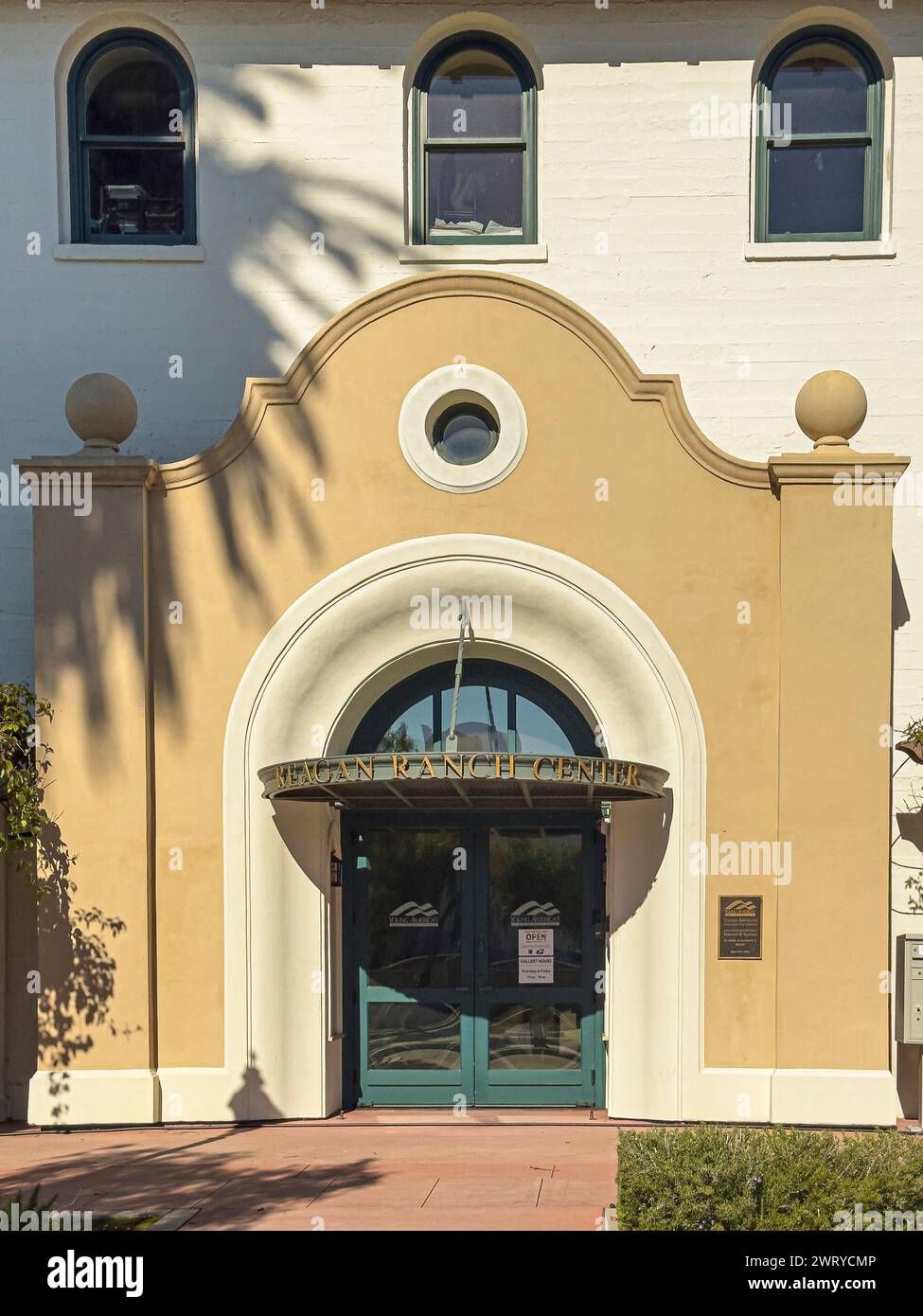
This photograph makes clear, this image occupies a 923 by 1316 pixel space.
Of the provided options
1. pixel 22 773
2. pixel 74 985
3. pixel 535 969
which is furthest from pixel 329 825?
A: pixel 22 773

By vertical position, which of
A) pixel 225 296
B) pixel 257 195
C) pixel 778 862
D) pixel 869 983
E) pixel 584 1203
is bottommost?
pixel 584 1203

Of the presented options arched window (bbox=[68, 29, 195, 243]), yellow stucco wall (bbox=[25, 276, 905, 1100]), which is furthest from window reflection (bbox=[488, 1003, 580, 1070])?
arched window (bbox=[68, 29, 195, 243])

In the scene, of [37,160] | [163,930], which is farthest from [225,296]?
[163,930]

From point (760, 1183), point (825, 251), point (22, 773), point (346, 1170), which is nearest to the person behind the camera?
point (760, 1183)

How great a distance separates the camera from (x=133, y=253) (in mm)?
13047

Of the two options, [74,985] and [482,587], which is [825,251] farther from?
[74,985]

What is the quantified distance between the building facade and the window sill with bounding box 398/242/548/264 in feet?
0.17

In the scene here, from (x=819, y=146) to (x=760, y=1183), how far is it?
943 centimetres

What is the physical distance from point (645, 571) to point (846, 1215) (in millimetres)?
5716

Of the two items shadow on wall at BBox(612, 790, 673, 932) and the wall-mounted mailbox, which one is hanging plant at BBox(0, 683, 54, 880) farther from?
the wall-mounted mailbox

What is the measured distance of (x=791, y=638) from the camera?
11.5 metres
